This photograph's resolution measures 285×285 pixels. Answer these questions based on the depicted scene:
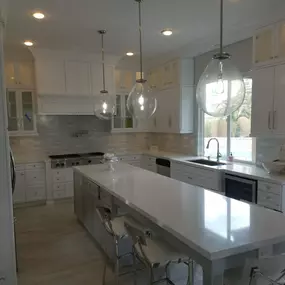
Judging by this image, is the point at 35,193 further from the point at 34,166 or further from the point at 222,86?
the point at 222,86

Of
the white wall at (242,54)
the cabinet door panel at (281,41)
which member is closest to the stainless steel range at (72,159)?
the white wall at (242,54)

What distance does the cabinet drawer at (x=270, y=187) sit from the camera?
2.98 metres

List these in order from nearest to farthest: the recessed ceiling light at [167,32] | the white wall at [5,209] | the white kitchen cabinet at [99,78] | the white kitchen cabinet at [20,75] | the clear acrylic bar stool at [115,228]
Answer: the white wall at [5,209]
the clear acrylic bar stool at [115,228]
the recessed ceiling light at [167,32]
the white kitchen cabinet at [20,75]
the white kitchen cabinet at [99,78]

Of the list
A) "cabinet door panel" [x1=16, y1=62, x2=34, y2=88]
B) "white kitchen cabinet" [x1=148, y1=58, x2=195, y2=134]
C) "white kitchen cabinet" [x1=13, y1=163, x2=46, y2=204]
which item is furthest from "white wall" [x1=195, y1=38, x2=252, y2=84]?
"white kitchen cabinet" [x1=13, y1=163, x2=46, y2=204]

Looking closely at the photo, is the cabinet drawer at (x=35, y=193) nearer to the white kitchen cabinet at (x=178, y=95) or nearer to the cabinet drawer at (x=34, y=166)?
the cabinet drawer at (x=34, y=166)

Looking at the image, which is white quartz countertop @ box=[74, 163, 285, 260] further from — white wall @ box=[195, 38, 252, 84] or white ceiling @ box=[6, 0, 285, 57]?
white wall @ box=[195, 38, 252, 84]

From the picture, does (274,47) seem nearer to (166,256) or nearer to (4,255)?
(166,256)

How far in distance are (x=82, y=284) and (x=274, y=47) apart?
3.38 m

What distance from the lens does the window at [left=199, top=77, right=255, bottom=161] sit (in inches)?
168

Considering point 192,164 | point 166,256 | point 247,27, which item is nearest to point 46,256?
point 166,256

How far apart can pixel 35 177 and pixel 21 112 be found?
51.5 inches

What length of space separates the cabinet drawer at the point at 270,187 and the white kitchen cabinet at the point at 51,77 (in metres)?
3.82

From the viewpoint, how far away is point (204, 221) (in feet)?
6.10

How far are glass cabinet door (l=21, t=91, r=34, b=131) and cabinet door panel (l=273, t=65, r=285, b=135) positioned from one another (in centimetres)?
438
